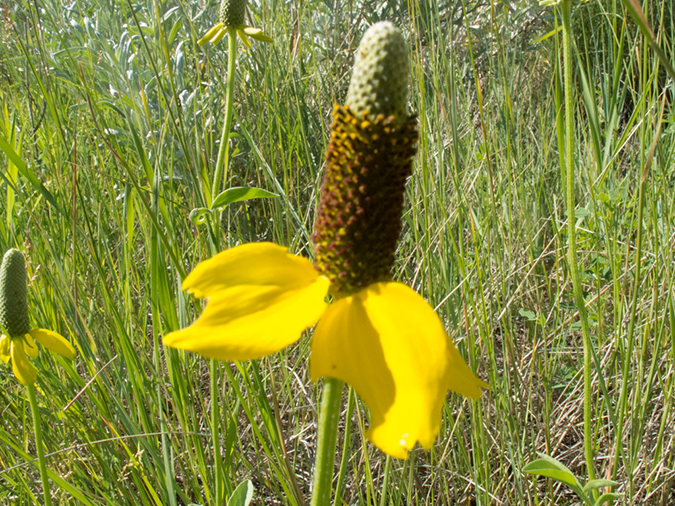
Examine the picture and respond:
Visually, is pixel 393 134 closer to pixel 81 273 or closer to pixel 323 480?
pixel 323 480

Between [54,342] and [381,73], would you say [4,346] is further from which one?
[381,73]

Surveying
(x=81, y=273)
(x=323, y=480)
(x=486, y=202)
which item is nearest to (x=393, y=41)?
(x=323, y=480)

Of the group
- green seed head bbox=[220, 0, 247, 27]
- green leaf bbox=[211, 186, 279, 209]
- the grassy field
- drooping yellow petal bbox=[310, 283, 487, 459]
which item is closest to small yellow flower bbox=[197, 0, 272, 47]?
green seed head bbox=[220, 0, 247, 27]

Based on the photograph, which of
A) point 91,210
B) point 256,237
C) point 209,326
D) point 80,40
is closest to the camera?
point 209,326

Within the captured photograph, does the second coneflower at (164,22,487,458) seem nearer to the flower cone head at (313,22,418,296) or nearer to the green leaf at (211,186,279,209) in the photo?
the flower cone head at (313,22,418,296)

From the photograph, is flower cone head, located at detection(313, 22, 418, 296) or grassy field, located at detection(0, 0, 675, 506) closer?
flower cone head, located at detection(313, 22, 418, 296)

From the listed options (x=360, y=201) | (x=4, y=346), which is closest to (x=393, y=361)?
(x=360, y=201)
